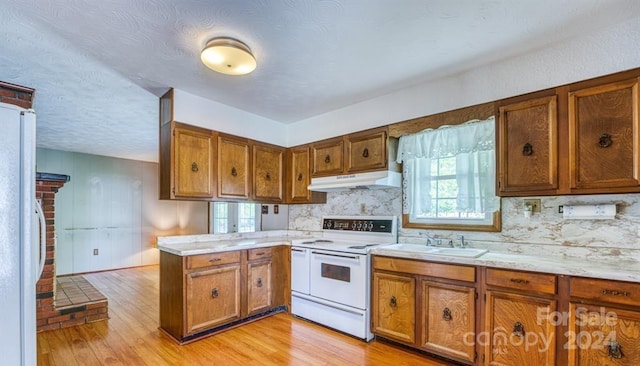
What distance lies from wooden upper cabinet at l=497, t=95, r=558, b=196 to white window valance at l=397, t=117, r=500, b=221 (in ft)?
0.68

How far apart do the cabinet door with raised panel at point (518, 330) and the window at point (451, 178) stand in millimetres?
710

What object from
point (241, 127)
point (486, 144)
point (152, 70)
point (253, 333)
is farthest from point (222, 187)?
point (486, 144)

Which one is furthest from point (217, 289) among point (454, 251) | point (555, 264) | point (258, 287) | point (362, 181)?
point (555, 264)

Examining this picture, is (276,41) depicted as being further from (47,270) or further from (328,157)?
(47,270)

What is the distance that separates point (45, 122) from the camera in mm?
4094

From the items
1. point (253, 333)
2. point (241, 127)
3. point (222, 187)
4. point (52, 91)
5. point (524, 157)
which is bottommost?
point (253, 333)

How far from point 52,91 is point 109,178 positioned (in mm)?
3545

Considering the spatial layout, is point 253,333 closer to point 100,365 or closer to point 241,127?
point 100,365

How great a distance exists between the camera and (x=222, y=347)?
8.86ft

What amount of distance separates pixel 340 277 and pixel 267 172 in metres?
1.65

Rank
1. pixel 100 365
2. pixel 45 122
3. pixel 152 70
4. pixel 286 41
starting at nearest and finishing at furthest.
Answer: pixel 286 41 < pixel 100 365 < pixel 152 70 < pixel 45 122

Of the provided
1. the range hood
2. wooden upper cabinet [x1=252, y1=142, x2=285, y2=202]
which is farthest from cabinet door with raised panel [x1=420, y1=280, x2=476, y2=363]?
wooden upper cabinet [x1=252, y1=142, x2=285, y2=202]

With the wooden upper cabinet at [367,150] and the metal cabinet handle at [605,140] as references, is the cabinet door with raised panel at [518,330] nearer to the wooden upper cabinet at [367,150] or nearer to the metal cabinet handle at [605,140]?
the metal cabinet handle at [605,140]

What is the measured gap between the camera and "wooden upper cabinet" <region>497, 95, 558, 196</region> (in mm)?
2170
